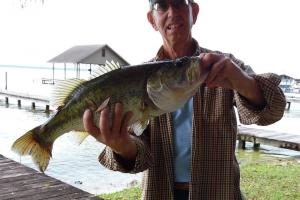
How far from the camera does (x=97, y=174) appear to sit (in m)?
11.0

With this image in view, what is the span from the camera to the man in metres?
2.20

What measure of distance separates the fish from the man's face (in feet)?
0.84

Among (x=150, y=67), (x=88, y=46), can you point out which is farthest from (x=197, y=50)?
(x=88, y=46)

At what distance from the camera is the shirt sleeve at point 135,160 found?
94.7 inches

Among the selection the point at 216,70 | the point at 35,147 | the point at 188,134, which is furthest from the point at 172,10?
the point at 35,147

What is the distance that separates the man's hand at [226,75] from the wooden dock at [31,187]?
149 inches

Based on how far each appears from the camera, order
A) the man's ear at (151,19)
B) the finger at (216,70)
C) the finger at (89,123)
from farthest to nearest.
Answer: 1. the man's ear at (151,19)
2. the finger at (89,123)
3. the finger at (216,70)

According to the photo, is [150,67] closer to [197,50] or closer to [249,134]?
[197,50]

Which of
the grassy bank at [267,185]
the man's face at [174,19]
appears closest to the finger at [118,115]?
the man's face at [174,19]

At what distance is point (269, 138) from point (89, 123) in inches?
547

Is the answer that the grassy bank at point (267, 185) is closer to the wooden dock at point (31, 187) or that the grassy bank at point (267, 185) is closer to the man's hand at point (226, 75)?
the wooden dock at point (31, 187)

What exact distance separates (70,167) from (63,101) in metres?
9.77

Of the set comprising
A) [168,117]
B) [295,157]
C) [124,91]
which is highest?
[124,91]

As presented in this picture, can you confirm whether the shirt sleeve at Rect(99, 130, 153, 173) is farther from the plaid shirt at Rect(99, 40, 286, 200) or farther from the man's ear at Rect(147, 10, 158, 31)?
the man's ear at Rect(147, 10, 158, 31)
